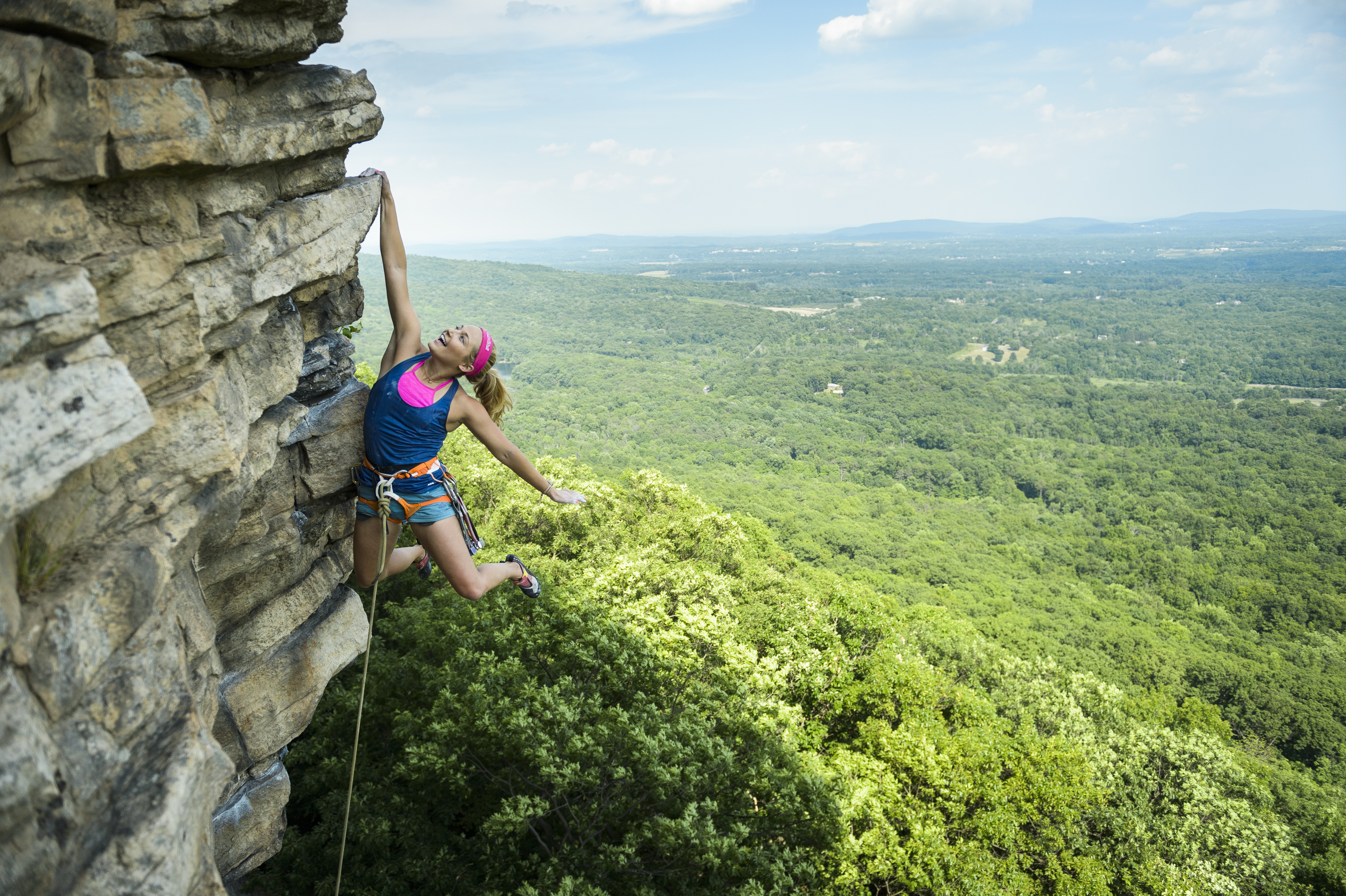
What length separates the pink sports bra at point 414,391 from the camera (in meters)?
5.83

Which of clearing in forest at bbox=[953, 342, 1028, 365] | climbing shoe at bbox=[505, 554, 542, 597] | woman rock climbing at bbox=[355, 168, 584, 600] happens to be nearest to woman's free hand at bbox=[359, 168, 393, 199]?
woman rock climbing at bbox=[355, 168, 584, 600]

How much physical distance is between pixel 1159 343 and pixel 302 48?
211 m

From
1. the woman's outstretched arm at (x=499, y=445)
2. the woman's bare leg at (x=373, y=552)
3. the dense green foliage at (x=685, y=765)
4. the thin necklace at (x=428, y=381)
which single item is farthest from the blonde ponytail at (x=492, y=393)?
the dense green foliage at (x=685, y=765)

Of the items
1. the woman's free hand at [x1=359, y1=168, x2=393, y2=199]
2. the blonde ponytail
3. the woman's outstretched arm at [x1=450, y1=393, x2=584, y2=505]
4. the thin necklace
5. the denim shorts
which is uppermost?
the woman's free hand at [x1=359, y1=168, x2=393, y2=199]

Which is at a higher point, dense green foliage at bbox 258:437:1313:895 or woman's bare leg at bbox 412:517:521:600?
woman's bare leg at bbox 412:517:521:600

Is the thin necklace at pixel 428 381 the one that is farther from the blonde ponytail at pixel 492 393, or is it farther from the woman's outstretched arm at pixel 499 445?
the blonde ponytail at pixel 492 393

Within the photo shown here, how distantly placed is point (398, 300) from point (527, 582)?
2.98 metres

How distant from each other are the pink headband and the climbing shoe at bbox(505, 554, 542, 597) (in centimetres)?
207

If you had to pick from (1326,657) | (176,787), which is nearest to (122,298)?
(176,787)

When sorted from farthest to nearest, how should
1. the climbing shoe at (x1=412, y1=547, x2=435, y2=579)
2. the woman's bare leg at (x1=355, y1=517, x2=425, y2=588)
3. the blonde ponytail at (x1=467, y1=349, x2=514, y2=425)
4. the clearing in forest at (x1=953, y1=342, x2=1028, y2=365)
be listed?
1. the clearing in forest at (x1=953, y1=342, x2=1028, y2=365)
2. the climbing shoe at (x1=412, y1=547, x2=435, y2=579)
3. the woman's bare leg at (x1=355, y1=517, x2=425, y2=588)
4. the blonde ponytail at (x1=467, y1=349, x2=514, y2=425)

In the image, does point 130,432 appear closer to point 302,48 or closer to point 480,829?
point 302,48

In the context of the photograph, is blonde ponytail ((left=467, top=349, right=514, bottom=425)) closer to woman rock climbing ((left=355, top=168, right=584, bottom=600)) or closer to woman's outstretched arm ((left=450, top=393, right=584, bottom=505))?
woman rock climbing ((left=355, top=168, right=584, bottom=600))

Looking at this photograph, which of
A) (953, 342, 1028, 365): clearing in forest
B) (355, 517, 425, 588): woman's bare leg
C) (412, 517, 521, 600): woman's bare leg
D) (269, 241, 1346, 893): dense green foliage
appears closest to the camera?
(412, 517, 521, 600): woman's bare leg

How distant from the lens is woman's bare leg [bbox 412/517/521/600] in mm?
6105
